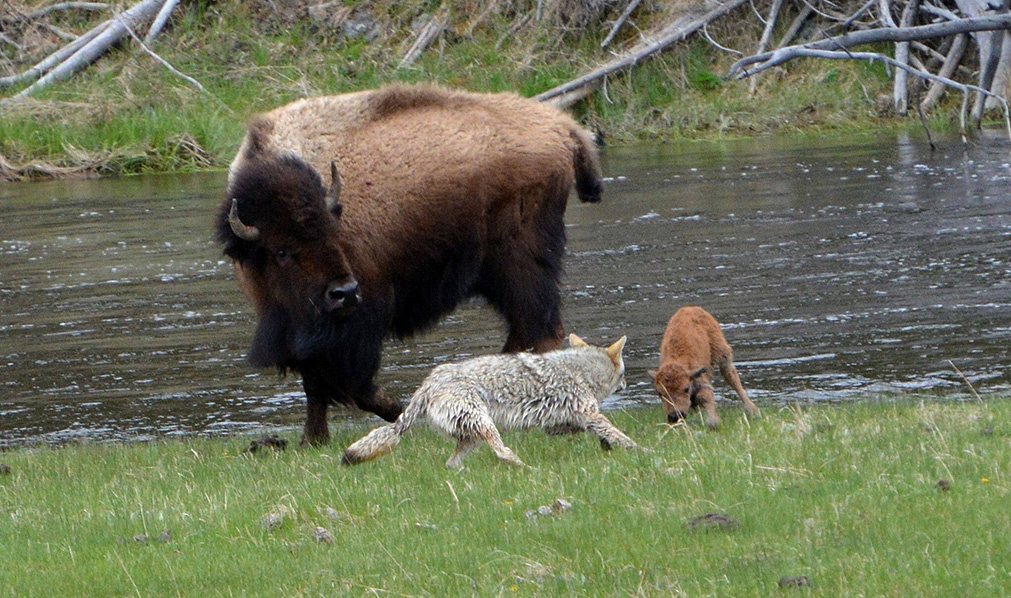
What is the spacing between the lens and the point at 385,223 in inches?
356

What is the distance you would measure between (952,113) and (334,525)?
868 inches

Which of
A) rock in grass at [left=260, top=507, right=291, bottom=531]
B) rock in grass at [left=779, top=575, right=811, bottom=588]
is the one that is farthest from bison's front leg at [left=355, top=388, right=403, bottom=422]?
rock in grass at [left=779, top=575, right=811, bottom=588]

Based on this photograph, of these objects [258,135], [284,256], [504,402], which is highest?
[258,135]

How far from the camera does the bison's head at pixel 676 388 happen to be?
8.12m

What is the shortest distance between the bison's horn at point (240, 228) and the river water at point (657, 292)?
241 centimetres

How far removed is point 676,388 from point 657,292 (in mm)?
5975

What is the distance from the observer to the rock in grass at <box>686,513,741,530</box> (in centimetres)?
554

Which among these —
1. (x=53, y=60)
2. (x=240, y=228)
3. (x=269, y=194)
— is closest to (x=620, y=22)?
(x=53, y=60)

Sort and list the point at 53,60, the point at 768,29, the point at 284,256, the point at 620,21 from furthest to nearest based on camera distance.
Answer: the point at 53,60 → the point at 620,21 → the point at 768,29 → the point at 284,256

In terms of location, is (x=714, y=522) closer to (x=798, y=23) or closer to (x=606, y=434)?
(x=606, y=434)

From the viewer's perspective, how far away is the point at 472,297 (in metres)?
9.81

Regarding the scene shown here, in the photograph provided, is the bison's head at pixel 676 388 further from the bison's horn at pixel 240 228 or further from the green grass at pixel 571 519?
the bison's horn at pixel 240 228

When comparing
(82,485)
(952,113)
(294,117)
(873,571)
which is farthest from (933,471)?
→ (952,113)

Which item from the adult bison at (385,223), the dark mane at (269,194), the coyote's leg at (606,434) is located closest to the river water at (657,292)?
the adult bison at (385,223)
